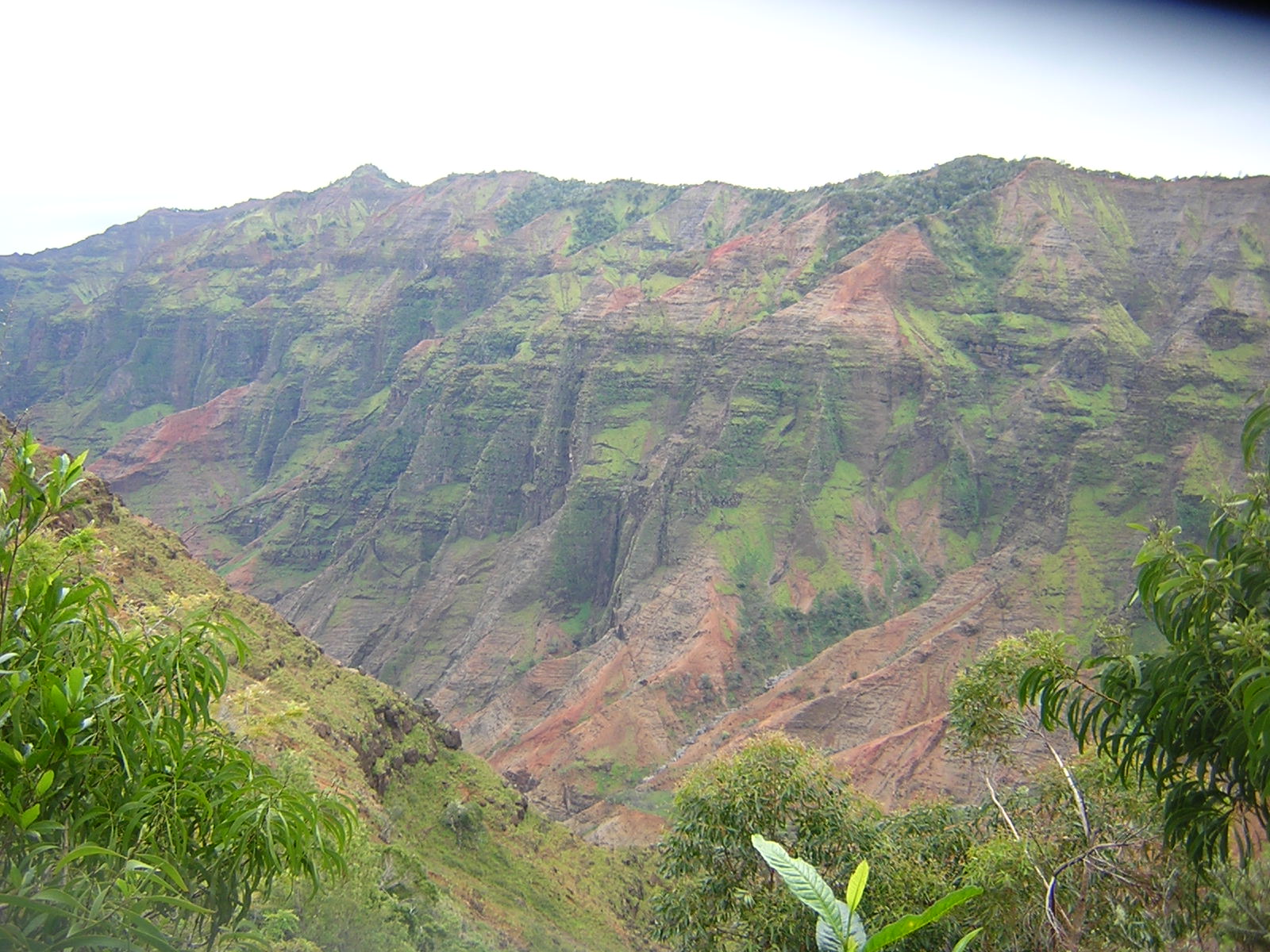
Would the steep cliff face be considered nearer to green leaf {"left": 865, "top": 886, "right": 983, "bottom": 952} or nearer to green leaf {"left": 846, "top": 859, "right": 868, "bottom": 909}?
green leaf {"left": 846, "top": 859, "right": 868, "bottom": 909}

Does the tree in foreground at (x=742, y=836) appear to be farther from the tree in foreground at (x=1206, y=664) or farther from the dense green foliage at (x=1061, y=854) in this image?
the tree in foreground at (x=1206, y=664)

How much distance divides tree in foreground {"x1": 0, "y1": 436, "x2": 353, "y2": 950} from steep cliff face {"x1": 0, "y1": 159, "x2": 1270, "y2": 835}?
55.2 m

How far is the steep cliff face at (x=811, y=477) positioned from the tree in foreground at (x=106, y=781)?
181ft

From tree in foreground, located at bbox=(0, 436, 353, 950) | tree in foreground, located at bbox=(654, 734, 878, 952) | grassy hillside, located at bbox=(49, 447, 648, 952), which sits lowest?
grassy hillside, located at bbox=(49, 447, 648, 952)

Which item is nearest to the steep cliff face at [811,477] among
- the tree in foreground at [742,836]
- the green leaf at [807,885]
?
the tree in foreground at [742,836]

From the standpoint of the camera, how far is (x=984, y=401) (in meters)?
96.3

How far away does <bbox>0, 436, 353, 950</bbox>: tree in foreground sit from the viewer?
6266 millimetres

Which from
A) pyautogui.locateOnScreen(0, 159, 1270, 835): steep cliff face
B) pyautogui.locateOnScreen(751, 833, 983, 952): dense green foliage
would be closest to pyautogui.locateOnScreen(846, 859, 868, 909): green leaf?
pyautogui.locateOnScreen(751, 833, 983, 952): dense green foliage

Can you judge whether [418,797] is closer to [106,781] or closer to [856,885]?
[106,781]

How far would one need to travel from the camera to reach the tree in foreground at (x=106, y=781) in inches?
247

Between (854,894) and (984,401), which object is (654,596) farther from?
(854,894)

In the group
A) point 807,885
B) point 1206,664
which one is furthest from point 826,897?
point 1206,664

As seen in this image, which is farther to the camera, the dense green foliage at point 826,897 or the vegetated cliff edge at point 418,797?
the vegetated cliff edge at point 418,797

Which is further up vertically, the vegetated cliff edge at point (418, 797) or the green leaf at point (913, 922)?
the green leaf at point (913, 922)
